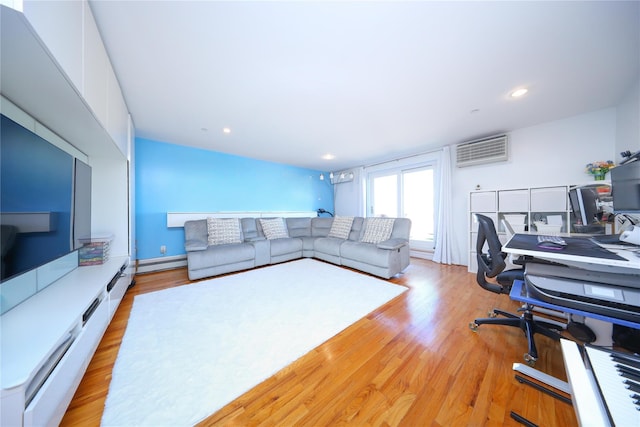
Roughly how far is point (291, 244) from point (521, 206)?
3.53 meters

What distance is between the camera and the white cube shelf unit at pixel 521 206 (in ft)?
8.02

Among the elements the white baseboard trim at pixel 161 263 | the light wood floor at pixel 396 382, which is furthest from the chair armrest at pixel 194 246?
the light wood floor at pixel 396 382

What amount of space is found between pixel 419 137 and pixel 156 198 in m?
4.43

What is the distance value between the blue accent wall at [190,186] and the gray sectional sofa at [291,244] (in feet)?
1.61

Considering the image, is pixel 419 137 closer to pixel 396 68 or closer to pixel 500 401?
pixel 396 68

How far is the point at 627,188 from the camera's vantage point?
46.3 inches

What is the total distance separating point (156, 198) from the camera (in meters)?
3.24

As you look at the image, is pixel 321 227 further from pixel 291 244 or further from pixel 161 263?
pixel 161 263

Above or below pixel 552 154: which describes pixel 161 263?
below

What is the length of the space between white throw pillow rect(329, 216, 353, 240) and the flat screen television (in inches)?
130

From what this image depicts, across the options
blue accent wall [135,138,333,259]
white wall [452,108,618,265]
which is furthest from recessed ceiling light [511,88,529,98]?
blue accent wall [135,138,333,259]

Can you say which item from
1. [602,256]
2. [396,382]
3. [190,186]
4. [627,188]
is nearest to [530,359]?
[602,256]

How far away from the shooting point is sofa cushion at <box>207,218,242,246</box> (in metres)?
3.26

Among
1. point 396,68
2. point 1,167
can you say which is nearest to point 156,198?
point 1,167
